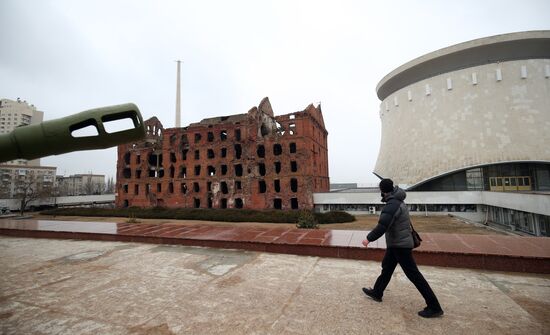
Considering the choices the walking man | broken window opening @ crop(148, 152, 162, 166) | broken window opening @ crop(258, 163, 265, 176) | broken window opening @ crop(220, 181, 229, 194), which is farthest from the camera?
broken window opening @ crop(148, 152, 162, 166)

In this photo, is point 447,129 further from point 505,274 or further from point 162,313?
point 162,313

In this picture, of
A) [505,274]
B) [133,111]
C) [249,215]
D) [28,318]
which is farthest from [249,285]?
[249,215]

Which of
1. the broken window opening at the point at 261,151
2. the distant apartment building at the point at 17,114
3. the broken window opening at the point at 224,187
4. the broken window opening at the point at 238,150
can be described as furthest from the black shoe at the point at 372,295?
the distant apartment building at the point at 17,114

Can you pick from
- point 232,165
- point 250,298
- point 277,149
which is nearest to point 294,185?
point 277,149

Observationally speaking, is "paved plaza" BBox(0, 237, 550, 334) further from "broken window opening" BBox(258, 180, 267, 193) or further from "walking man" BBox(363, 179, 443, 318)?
"broken window opening" BBox(258, 180, 267, 193)

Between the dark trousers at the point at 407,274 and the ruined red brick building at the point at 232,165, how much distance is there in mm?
22224

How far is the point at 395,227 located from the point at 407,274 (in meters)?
0.57

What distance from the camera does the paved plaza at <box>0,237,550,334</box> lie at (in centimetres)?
270

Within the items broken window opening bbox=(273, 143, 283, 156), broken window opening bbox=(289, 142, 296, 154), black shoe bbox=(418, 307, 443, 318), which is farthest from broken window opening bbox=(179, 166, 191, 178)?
black shoe bbox=(418, 307, 443, 318)

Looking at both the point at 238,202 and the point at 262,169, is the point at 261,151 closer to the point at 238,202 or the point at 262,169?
the point at 262,169

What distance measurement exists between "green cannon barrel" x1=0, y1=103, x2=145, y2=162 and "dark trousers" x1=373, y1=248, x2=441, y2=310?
3.75m

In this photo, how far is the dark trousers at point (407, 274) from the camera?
9.41ft

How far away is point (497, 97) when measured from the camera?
26719 mm

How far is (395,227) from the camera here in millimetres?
3219
